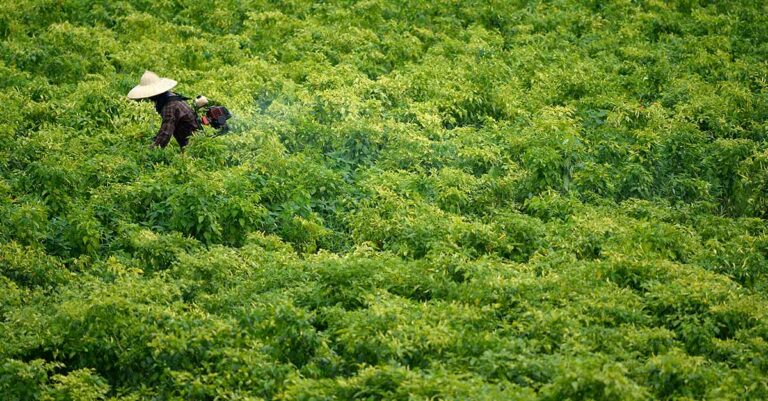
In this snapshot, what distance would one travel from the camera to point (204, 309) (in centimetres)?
941

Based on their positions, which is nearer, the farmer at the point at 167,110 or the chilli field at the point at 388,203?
the chilli field at the point at 388,203

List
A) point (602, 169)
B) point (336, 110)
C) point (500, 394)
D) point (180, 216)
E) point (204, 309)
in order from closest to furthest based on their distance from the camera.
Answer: point (500, 394)
point (204, 309)
point (180, 216)
point (602, 169)
point (336, 110)

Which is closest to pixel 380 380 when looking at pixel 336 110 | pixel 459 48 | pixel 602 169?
pixel 602 169

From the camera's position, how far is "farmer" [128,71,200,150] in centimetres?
1241

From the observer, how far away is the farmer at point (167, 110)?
12.4 metres

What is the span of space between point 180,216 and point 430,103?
15.6ft

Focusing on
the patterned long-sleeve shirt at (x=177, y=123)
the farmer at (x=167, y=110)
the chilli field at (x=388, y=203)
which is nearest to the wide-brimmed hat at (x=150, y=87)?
the farmer at (x=167, y=110)

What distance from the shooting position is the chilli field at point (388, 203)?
850cm

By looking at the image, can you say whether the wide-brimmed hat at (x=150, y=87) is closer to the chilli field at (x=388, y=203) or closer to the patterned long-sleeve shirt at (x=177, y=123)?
the patterned long-sleeve shirt at (x=177, y=123)

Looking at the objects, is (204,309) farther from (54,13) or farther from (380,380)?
Answer: (54,13)

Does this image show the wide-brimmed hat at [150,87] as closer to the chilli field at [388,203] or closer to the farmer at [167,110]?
the farmer at [167,110]

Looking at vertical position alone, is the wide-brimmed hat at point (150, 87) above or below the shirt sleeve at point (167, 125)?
above

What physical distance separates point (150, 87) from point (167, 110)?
44 cm

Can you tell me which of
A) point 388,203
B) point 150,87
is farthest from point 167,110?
point 388,203
